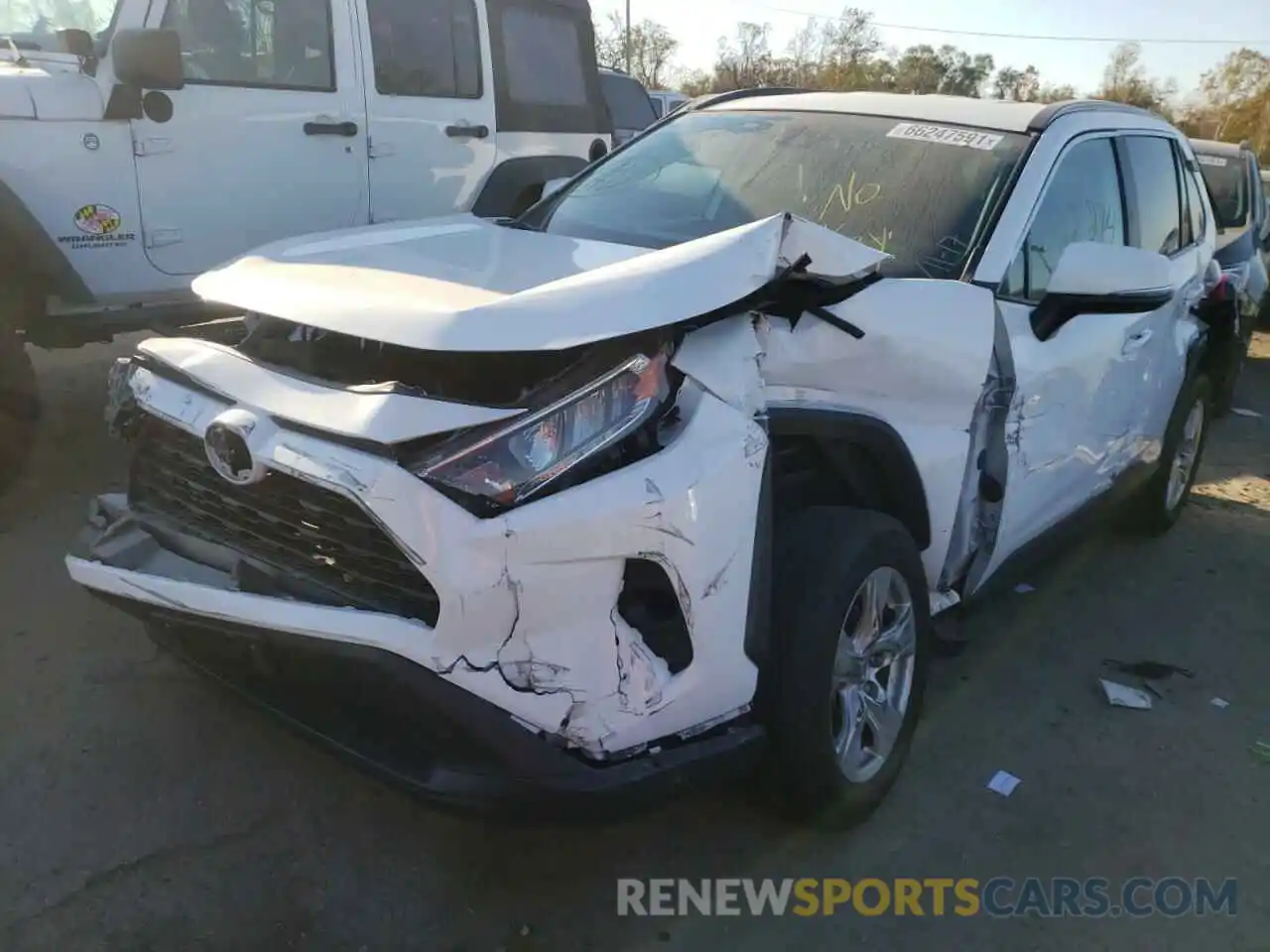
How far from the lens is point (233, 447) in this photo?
228cm

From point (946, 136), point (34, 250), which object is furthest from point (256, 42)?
A: point (946, 136)

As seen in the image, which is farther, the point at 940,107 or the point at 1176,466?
the point at 1176,466

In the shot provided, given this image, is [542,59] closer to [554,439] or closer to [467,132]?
[467,132]

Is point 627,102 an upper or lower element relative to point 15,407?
upper

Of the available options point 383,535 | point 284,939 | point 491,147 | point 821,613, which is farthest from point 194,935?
point 491,147

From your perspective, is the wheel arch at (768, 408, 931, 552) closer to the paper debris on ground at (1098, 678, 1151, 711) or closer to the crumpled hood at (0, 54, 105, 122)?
the paper debris on ground at (1098, 678, 1151, 711)

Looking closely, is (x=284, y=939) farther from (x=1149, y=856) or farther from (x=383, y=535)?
(x=1149, y=856)

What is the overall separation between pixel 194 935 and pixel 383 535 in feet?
3.50

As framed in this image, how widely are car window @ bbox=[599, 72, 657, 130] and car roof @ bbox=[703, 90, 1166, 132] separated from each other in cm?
643

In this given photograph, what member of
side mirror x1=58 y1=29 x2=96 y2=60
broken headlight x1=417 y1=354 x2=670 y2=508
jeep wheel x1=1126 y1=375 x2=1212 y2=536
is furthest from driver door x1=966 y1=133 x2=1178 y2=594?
side mirror x1=58 y1=29 x2=96 y2=60

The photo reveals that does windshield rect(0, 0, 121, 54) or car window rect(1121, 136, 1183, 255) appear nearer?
car window rect(1121, 136, 1183, 255)

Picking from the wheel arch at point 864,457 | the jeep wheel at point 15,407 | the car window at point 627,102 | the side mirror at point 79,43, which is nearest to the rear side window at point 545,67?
the side mirror at point 79,43

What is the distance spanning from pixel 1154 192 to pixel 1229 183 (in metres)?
6.02

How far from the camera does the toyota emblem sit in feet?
7.37
